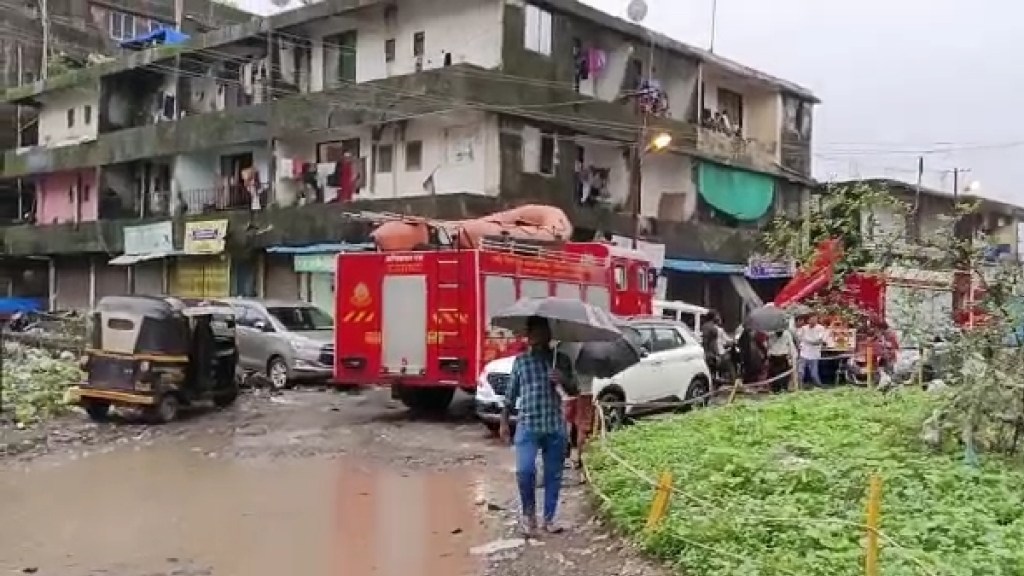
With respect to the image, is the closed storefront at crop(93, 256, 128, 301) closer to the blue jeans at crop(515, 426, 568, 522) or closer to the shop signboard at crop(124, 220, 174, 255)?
the shop signboard at crop(124, 220, 174, 255)

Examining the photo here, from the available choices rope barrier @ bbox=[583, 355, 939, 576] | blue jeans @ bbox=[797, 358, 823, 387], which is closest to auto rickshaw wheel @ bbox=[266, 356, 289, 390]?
blue jeans @ bbox=[797, 358, 823, 387]

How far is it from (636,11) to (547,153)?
7550 millimetres

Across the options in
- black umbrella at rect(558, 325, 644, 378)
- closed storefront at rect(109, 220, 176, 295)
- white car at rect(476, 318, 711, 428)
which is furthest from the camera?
closed storefront at rect(109, 220, 176, 295)

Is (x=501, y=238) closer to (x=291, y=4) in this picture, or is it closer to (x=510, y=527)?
(x=510, y=527)

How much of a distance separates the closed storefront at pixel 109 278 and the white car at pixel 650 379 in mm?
26348

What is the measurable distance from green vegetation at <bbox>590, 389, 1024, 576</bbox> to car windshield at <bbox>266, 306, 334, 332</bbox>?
10.3m

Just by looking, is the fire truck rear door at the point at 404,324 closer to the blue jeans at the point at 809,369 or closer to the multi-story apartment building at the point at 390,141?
the blue jeans at the point at 809,369

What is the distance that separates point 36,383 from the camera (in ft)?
59.4

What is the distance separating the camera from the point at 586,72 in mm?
29469

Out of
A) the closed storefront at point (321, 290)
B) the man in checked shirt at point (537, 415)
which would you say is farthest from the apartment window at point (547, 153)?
the man in checked shirt at point (537, 415)

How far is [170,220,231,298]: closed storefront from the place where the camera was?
32375 mm

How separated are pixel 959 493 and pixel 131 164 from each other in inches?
1349

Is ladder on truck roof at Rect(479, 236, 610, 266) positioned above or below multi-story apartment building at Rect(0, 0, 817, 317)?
below

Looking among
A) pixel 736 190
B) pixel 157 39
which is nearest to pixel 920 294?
pixel 736 190
